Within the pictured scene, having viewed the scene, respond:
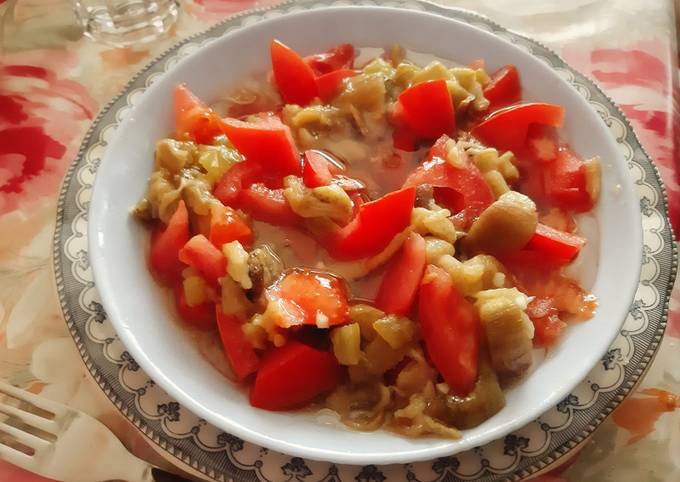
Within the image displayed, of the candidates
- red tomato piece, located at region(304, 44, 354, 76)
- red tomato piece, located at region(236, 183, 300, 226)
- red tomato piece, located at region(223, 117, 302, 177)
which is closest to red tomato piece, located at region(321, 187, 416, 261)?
red tomato piece, located at region(236, 183, 300, 226)

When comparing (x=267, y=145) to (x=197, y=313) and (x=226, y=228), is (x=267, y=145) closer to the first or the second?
(x=226, y=228)

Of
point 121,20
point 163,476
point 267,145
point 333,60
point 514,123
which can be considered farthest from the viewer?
point 121,20

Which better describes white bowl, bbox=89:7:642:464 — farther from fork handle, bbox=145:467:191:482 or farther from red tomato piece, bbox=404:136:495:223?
red tomato piece, bbox=404:136:495:223

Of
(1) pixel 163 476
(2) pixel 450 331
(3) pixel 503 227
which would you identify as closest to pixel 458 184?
(3) pixel 503 227

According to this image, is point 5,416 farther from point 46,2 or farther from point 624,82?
point 624,82

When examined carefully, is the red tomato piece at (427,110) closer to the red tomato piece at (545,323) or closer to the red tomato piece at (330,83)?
the red tomato piece at (330,83)

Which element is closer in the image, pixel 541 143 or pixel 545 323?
pixel 545 323

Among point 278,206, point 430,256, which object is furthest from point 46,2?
point 430,256
